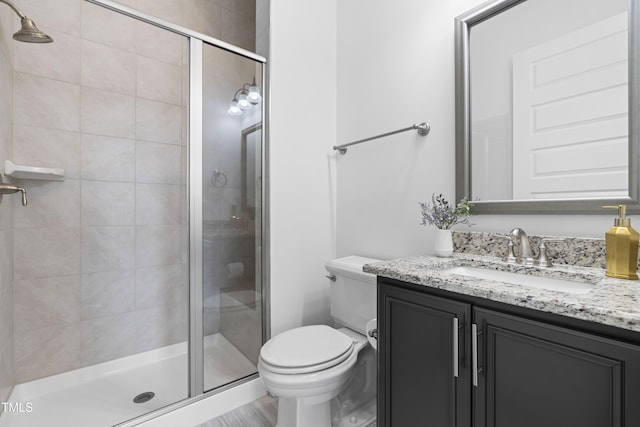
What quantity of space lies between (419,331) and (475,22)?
1.34m

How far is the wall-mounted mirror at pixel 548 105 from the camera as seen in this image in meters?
0.97

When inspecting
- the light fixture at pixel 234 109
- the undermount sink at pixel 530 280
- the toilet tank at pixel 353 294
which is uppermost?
the light fixture at pixel 234 109

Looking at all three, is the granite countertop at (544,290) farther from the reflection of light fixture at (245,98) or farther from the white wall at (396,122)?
the reflection of light fixture at (245,98)

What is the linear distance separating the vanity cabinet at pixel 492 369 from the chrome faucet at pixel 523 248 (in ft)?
1.39

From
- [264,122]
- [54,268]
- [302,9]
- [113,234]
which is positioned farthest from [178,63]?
[54,268]

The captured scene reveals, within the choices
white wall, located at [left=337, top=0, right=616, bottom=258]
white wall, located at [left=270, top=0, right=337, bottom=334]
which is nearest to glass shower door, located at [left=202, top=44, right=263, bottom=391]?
white wall, located at [left=270, top=0, right=337, bottom=334]

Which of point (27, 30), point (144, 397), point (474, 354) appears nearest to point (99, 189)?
point (27, 30)

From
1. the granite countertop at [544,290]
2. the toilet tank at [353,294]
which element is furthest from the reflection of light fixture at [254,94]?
the granite countertop at [544,290]

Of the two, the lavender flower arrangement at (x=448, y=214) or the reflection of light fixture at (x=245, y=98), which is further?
the reflection of light fixture at (x=245, y=98)

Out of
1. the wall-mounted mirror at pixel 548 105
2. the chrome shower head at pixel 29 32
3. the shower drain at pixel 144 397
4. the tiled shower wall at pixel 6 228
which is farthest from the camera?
the shower drain at pixel 144 397

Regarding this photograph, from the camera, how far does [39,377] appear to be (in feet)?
5.65

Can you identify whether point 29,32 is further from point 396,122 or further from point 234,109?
point 396,122

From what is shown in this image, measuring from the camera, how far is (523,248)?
1.10 m

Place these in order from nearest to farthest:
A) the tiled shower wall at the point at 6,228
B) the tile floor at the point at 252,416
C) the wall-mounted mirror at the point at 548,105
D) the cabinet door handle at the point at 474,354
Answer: the cabinet door handle at the point at 474,354
the wall-mounted mirror at the point at 548,105
the tiled shower wall at the point at 6,228
the tile floor at the point at 252,416
